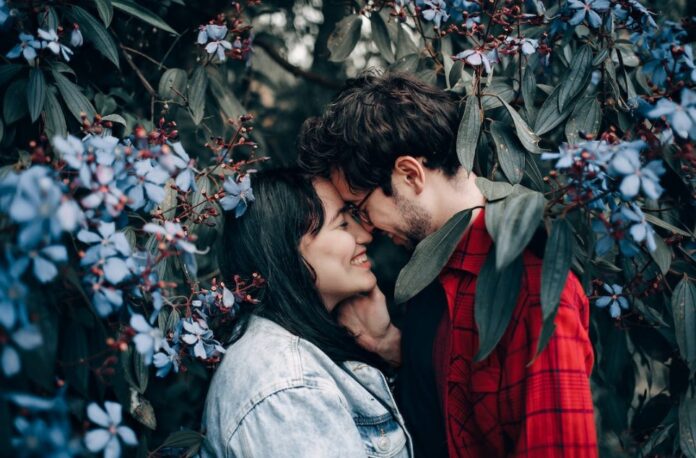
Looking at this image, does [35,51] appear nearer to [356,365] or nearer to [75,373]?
[75,373]

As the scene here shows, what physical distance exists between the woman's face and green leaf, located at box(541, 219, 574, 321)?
67 cm

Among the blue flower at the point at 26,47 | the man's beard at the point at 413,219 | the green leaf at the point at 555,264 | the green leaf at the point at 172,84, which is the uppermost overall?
the blue flower at the point at 26,47

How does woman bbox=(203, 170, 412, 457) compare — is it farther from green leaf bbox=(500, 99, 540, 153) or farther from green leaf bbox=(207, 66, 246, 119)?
green leaf bbox=(500, 99, 540, 153)

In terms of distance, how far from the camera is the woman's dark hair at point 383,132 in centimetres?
159

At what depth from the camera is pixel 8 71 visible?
Answer: 1265 millimetres

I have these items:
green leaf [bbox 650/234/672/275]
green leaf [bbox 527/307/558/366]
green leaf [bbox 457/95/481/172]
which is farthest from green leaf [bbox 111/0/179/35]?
green leaf [bbox 650/234/672/275]

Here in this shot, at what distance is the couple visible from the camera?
4.19ft

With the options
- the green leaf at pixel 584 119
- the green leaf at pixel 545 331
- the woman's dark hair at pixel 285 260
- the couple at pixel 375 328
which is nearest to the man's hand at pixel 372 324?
the couple at pixel 375 328

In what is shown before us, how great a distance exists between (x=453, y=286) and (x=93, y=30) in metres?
0.96

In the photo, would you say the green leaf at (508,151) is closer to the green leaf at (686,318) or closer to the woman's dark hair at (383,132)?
the woman's dark hair at (383,132)

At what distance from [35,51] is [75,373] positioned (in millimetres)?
648

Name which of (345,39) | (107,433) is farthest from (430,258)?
(345,39)

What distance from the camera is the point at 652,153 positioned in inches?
41.3

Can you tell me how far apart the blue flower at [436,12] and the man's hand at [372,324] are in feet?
2.35
